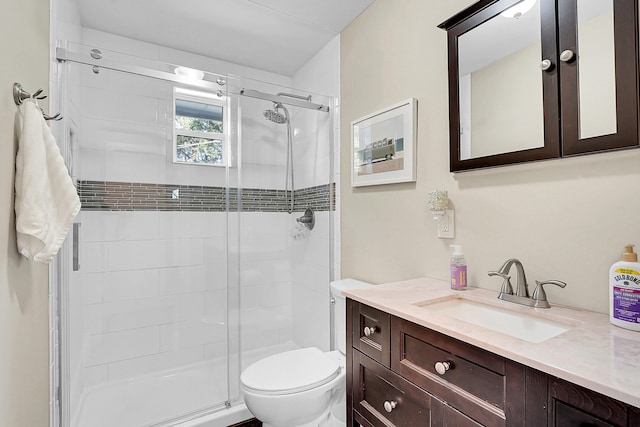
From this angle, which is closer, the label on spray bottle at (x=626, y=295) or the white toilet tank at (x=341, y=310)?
the label on spray bottle at (x=626, y=295)

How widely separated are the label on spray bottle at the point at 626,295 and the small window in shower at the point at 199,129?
2162 mm

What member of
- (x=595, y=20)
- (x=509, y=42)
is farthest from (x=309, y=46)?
(x=595, y=20)

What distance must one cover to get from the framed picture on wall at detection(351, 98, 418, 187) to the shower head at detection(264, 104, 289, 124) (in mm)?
656

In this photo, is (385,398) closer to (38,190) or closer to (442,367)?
(442,367)

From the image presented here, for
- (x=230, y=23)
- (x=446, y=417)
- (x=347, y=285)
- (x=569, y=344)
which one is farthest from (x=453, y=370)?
(x=230, y=23)

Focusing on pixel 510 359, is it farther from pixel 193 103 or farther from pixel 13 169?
pixel 193 103

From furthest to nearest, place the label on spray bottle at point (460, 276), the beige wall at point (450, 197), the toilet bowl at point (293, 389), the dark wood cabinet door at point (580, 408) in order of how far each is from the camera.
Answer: the toilet bowl at point (293, 389) < the label on spray bottle at point (460, 276) < the beige wall at point (450, 197) < the dark wood cabinet door at point (580, 408)

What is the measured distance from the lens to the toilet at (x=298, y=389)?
54.8 inches

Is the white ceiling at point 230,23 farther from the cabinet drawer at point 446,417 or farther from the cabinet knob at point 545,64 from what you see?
the cabinet drawer at point 446,417

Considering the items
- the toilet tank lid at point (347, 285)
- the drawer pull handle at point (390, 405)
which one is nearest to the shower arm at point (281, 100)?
the toilet tank lid at point (347, 285)

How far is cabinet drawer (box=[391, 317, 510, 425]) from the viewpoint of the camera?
74 centimetres

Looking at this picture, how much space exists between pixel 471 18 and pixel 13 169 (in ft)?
5.63

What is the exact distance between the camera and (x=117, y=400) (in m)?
2.02

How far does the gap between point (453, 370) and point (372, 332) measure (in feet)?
1.06
